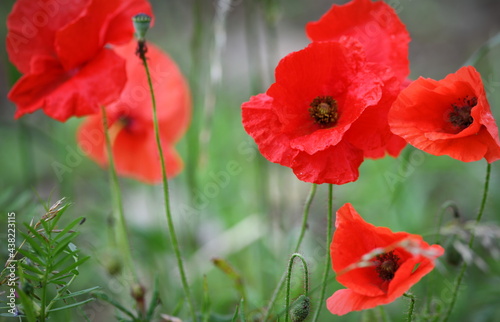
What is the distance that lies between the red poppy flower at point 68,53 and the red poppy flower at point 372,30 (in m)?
0.29

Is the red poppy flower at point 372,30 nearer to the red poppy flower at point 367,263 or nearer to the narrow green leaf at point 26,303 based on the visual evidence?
the red poppy flower at point 367,263

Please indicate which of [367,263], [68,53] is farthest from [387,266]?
[68,53]

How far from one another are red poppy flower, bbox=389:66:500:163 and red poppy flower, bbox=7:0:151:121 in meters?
0.43

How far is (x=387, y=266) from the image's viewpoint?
2.53ft

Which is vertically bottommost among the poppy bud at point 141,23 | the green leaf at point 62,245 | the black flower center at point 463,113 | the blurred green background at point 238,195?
the blurred green background at point 238,195

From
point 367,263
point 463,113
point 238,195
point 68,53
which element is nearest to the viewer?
point 367,263

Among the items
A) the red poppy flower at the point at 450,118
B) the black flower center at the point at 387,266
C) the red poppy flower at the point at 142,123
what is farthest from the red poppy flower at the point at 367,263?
the red poppy flower at the point at 142,123

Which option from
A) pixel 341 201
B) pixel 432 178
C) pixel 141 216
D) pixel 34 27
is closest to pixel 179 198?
pixel 141 216

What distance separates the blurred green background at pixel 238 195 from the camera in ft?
4.53

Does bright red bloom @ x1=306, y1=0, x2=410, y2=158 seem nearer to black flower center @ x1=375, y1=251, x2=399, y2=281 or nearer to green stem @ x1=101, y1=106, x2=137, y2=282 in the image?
black flower center @ x1=375, y1=251, x2=399, y2=281

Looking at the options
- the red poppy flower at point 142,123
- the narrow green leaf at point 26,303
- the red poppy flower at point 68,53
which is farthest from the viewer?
the red poppy flower at point 142,123

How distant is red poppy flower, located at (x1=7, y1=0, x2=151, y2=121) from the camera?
0.95 m

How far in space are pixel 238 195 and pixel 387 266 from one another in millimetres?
1439

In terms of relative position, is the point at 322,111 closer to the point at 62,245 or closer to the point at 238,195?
the point at 62,245
